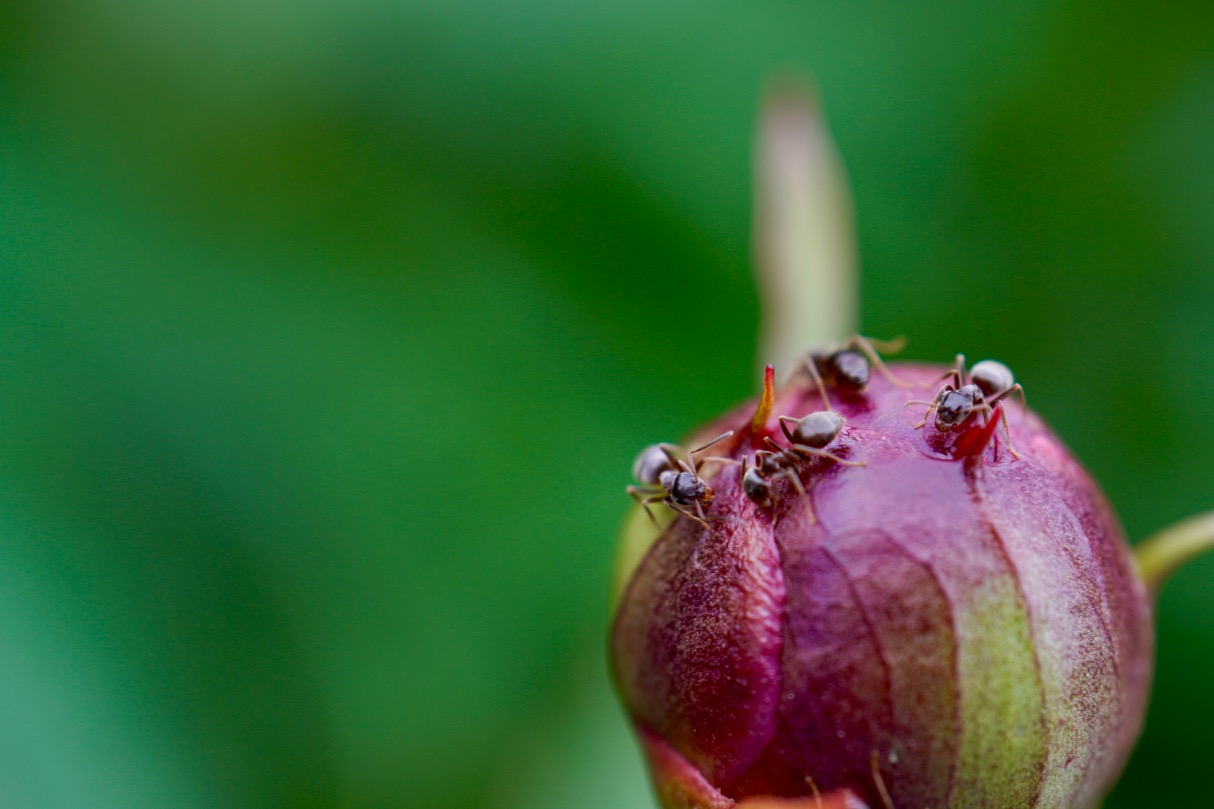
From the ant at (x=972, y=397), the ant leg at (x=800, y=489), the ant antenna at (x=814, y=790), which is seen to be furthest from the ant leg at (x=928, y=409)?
the ant antenna at (x=814, y=790)

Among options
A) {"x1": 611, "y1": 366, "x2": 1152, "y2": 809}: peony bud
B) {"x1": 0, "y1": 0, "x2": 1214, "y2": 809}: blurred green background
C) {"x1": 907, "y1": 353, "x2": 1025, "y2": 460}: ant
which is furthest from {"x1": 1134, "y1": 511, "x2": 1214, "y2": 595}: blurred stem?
{"x1": 0, "y1": 0, "x2": 1214, "y2": 809}: blurred green background

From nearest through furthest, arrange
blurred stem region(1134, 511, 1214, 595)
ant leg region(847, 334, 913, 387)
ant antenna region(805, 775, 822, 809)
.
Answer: ant antenna region(805, 775, 822, 809) < ant leg region(847, 334, 913, 387) < blurred stem region(1134, 511, 1214, 595)

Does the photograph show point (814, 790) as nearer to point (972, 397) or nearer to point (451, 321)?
point (972, 397)

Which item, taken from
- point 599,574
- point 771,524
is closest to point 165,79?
point 599,574

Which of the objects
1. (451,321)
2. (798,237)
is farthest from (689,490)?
(451,321)

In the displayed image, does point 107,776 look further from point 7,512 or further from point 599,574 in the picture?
point 599,574

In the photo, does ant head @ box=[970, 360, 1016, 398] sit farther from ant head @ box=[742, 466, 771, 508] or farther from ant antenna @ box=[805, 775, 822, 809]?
ant antenna @ box=[805, 775, 822, 809]

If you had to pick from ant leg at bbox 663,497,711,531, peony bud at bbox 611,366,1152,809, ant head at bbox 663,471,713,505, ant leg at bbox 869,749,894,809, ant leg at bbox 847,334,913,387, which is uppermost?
ant leg at bbox 847,334,913,387
